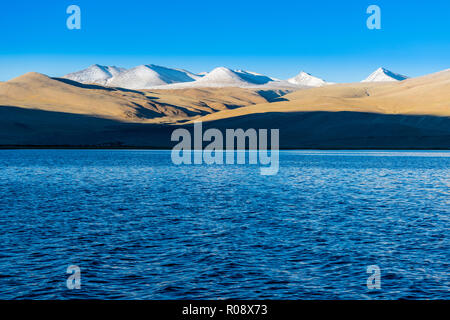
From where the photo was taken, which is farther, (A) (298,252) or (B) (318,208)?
(B) (318,208)

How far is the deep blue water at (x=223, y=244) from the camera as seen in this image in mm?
17203

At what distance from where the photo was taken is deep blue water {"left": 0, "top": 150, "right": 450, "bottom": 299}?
17.2 metres

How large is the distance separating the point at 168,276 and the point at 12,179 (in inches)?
1854

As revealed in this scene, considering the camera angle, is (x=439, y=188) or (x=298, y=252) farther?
(x=439, y=188)

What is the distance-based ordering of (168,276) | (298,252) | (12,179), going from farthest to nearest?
(12,179) → (298,252) → (168,276)

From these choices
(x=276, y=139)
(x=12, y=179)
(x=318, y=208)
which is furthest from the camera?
(x=276, y=139)

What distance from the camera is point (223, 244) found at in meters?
23.9

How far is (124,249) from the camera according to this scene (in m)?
22.6

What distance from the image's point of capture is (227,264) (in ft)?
66.1

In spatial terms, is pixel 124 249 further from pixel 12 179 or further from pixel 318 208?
pixel 12 179

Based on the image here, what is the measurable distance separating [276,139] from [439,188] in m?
144
